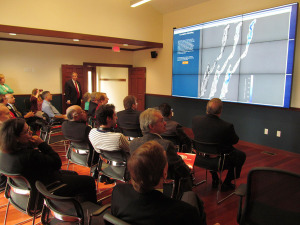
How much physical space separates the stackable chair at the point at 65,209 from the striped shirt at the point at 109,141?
0.68m

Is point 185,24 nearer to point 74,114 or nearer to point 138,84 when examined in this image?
point 138,84

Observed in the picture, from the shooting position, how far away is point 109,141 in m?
2.53

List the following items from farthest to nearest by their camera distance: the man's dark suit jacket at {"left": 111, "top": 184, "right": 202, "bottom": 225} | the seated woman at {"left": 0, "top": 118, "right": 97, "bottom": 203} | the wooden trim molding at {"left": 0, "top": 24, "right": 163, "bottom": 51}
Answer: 1. the wooden trim molding at {"left": 0, "top": 24, "right": 163, "bottom": 51}
2. the seated woman at {"left": 0, "top": 118, "right": 97, "bottom": 203}
3. the man's dark suit jacket at {"left": 111, "top": 184, "right": 202, "bottom": 225}

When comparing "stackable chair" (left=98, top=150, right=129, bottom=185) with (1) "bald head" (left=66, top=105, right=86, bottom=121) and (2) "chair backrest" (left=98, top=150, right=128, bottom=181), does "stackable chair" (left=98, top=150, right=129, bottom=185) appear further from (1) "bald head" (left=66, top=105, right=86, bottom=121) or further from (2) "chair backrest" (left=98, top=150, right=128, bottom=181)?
(1) "bald head" (left=66, top=105, right=86, bottom=121)

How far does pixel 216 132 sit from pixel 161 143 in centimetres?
109

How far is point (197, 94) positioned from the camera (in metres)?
6.52

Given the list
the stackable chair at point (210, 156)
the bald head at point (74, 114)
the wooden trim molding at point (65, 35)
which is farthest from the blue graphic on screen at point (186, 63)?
the bald head at point (74, 114)

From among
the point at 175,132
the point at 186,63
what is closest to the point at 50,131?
the point at 175,132

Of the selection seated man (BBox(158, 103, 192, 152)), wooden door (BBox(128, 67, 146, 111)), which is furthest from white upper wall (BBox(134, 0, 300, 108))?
seated man (BBox(158, 103, 192, 152))

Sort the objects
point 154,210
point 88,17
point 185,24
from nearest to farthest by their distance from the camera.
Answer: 1. point 154,210
2. point 88,17
3. point 185,24

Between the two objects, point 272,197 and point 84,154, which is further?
point 84,154

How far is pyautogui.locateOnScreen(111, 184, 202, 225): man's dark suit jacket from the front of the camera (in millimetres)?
1108

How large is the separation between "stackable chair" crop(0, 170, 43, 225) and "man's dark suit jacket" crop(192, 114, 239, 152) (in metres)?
1.90

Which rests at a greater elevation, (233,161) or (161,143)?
(161,143)
